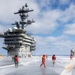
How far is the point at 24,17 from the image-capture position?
116812 millimetres

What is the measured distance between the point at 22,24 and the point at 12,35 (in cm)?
1364

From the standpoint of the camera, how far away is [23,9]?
116 metres

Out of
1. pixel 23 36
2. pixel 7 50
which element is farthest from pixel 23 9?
pixel 7 50

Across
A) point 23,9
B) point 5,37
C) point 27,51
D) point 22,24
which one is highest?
point 23,9

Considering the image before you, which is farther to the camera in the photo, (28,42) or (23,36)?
(28,42)

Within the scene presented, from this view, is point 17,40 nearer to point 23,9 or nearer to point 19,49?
point 19,49

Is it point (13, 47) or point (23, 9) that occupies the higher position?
point (23, 9)

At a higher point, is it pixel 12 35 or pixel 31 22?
pixel 31 22

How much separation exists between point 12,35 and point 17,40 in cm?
359

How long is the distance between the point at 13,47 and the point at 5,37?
23.6 feet

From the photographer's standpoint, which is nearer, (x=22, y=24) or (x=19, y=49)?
(x=19, y=49)

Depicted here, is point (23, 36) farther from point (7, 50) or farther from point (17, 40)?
point (7, 50)

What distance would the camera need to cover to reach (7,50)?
11031 cm

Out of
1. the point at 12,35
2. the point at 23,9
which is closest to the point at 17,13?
the point at 23,9
